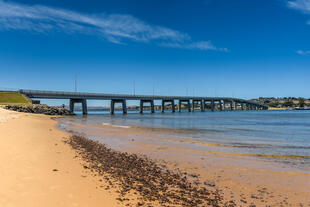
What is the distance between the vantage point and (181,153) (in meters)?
15.8

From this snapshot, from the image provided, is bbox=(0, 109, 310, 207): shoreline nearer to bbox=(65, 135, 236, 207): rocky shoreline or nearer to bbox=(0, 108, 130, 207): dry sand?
bbox=(0, 108, 130, 207): dry sand

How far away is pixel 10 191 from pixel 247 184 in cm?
893

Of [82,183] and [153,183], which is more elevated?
[82,183]

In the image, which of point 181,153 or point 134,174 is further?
point 181,153

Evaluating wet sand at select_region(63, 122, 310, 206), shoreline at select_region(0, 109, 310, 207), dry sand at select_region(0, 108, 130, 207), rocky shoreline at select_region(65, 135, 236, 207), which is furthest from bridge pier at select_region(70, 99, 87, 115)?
dry sand at select_region(0, 108, 130, 207)

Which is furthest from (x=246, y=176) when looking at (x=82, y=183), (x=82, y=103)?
(x=82, y=103)

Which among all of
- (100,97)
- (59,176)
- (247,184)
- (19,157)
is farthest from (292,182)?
(100,97)

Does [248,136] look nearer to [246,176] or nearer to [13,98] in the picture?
[246,176]

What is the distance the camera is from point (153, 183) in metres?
8.88

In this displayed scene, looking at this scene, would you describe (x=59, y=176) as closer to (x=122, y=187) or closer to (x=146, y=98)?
(x=122, y=187)

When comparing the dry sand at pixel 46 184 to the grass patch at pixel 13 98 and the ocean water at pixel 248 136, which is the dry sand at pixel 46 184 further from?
the grass patch at pixel 13 98

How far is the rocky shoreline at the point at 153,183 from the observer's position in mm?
7309

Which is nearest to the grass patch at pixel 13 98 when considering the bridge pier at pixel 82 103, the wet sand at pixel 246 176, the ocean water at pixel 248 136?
the bridge pier at pixel 82 103

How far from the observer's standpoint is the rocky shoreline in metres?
7.31
